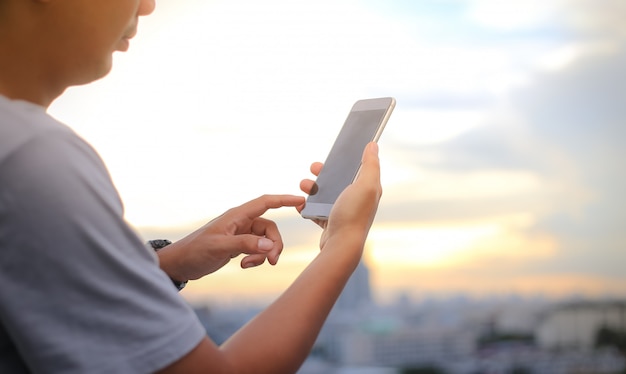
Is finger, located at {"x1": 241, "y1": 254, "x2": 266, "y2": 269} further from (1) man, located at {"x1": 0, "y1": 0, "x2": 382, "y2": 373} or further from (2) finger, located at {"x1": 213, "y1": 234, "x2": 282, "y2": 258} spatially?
(1) man, located at {"x1": 0, "y1": 0, "x2": 382, "y2": 373}

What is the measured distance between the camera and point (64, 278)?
0.49m

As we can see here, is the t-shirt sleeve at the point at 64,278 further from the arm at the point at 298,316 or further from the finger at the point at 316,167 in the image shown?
the finger at the point at 316,167

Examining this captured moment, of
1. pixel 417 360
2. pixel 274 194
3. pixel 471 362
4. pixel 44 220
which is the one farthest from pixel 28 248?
pixel 471 362

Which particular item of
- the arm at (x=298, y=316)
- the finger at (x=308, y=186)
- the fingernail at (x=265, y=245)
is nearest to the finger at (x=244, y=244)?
the fingernail at (x=265, y=245)

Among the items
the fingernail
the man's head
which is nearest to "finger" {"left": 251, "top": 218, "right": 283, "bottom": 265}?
the fingernail

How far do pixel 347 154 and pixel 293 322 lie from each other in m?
0.38

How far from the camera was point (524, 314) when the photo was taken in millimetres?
10266

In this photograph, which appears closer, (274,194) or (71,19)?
(71,19)

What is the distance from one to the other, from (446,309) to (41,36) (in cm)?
975

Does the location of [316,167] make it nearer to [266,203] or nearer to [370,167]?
[266,203]

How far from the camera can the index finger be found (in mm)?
938

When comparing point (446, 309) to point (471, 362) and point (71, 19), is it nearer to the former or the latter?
point (471, 362)

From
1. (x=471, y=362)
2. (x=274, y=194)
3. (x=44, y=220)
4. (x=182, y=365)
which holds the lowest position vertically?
(x=471, y=362)

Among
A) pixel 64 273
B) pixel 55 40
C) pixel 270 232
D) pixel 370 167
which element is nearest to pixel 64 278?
pixel 64 273
